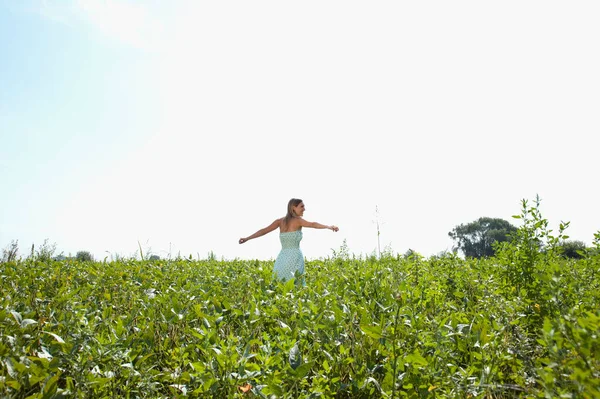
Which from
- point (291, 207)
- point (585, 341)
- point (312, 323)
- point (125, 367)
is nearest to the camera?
point (585, 341)

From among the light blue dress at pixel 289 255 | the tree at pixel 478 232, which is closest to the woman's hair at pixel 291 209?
the light blue dress at pixel 289 255

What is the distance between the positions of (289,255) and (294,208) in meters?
1.16

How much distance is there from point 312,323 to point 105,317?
6.43 ft

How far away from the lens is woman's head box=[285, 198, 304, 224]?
31.8 ft

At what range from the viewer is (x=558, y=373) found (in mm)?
1972

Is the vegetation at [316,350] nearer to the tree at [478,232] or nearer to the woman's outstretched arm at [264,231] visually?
the woman's outstretched arm at [264,231]

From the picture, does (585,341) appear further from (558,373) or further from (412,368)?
(412,368)

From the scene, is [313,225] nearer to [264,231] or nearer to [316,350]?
[264,231]

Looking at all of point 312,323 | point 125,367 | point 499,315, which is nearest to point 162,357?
point 125,367

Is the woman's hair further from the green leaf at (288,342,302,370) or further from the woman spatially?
the green leaf at (288,342,302,370)

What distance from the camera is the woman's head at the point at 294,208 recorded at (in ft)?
31.8

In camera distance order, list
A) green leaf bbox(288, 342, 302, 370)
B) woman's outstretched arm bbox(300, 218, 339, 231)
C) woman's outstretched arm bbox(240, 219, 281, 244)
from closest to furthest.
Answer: green leaf bbox(288, 342, 302, 370) → woman's outstretched arm bbox(300, 218, 339, 231) → woman's outstretched arm bbox(240, 219, 281, 244)

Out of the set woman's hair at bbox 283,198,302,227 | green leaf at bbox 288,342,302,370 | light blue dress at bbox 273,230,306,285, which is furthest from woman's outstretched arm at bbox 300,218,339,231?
green leaf at bbox 288,342,302,370

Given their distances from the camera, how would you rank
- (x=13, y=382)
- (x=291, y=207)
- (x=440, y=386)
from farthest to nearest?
1. (x=291, y=207)
2. (x=440, y=386)
3. (x=13, y=382)
